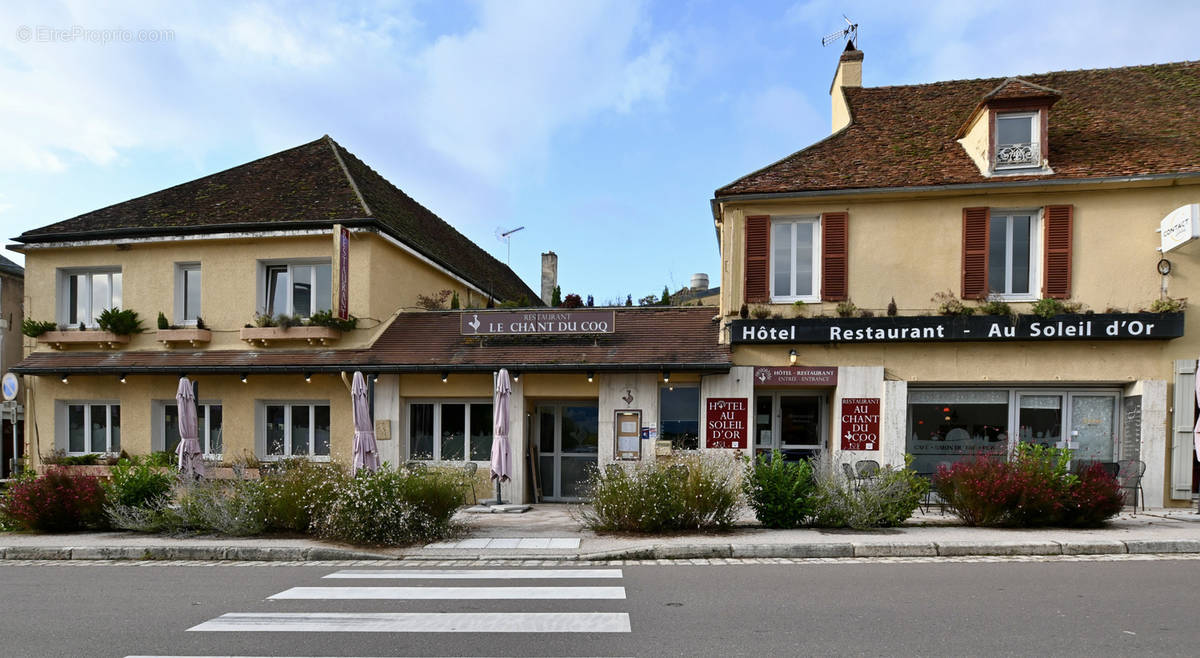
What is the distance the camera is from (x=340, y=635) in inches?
228

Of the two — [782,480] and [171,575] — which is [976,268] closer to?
[782,480]

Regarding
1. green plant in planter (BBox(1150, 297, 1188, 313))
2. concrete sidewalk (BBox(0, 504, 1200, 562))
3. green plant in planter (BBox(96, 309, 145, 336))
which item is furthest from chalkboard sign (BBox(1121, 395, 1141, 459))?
green plant in planter (BBox(96, 309, 145, 336))

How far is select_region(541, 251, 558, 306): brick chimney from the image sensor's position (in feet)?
82.8

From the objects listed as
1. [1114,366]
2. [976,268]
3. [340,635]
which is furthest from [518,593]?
[1114,366]

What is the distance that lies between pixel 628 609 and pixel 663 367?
7.23 meters

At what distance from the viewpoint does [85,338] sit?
1586 centimetres

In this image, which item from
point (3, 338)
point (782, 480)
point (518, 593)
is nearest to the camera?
point (518, 593)

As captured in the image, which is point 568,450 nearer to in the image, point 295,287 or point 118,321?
point 295,287

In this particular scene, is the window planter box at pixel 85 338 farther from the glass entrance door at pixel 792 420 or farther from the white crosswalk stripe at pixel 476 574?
the glass entrance door at pixel 792 420

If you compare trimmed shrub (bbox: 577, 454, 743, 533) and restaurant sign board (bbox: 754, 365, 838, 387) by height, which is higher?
restaurant sign board (bbox: 754, 365, 838, 387)

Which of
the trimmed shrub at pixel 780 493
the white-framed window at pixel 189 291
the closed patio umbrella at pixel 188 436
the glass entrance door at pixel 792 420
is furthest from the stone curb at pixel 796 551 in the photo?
the white-framed window at pixel 189 291

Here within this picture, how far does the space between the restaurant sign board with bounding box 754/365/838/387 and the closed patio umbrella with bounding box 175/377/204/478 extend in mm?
10238

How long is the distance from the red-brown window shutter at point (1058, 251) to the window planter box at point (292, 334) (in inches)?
545

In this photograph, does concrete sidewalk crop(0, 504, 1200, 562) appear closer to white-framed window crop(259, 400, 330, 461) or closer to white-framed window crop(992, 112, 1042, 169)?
white-framed window crop(259, 400, 330, 461)
